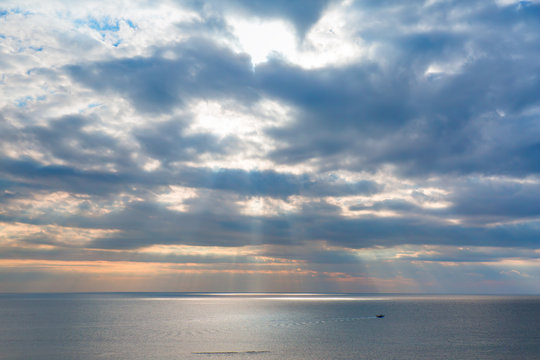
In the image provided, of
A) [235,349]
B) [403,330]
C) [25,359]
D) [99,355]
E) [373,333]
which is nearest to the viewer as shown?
[25,359]

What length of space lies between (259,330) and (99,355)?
189ft

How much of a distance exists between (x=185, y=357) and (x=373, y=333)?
64.9m

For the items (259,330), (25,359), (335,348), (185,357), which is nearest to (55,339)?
(25,359)

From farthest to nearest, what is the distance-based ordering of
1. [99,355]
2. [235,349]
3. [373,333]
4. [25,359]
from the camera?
[373,333]
[235,349]
[99,355]
[25,359]

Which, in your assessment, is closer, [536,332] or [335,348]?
[335,348]

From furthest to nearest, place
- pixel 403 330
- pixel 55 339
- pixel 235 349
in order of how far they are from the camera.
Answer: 1. pixel 403 330
2. pixel 55 339
3. pixel 235 349

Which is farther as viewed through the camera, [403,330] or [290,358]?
[403,330]

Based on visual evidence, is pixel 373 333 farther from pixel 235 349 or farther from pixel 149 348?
pixel 149 348

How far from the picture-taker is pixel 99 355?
81.2m

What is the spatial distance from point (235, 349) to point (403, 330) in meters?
65.3

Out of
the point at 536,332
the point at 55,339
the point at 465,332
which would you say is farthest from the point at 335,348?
the point at 536,332

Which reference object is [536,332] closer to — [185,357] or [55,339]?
[185,357]

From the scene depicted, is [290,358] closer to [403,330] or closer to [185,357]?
[185,357]

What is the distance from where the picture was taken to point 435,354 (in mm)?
85688
